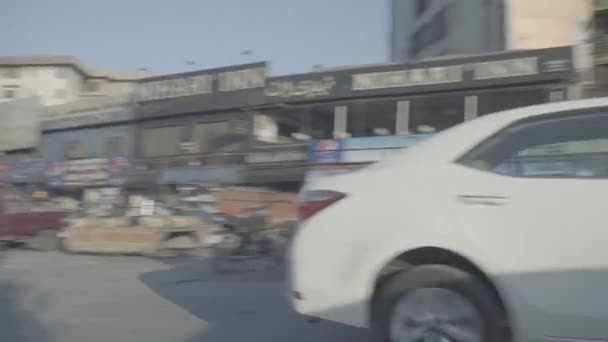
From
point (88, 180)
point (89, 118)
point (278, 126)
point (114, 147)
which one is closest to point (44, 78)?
point (89, 118)

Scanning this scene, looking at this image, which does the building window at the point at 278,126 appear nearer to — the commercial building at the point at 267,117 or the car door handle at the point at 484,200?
the commercial building at the point at 267,117

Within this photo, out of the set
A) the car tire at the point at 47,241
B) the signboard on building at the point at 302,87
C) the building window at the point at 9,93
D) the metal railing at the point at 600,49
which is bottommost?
the car tire at the point at 47,241

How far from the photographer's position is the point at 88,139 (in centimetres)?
3028

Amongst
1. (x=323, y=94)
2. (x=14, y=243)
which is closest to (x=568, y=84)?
(x=323, y=94)

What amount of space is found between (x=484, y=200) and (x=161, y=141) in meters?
24.1

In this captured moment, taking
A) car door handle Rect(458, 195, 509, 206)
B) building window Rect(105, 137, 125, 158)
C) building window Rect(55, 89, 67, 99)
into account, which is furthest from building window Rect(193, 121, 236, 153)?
building window Rect(55, 89, 67, 99)

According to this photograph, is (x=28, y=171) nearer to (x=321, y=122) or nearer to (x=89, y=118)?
(x=89, y=118)

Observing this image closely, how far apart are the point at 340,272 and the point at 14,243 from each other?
15.6 meters

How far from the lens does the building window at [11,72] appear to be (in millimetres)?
60625

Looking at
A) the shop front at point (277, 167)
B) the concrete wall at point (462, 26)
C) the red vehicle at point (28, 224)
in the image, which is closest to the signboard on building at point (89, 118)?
the shop front at point (277, 167)

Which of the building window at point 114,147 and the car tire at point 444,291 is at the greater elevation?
the building window at point 114,147

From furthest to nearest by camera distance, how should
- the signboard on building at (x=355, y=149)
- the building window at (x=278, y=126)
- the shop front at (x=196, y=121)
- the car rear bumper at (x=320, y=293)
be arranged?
the shop front at (x=196, y=121)
the building window at (x=278, y=126)
the signboard on building at (x=355, y=149)
the car rear bumper at (x=320, y=293)

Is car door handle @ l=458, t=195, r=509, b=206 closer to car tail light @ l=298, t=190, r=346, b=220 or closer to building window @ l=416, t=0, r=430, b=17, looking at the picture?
car tail light @ l=298, t=190, r=346, b=220

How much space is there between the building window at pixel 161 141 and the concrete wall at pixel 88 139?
806 mm
